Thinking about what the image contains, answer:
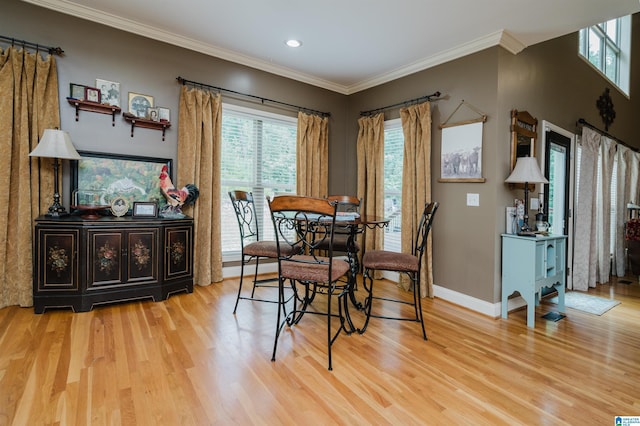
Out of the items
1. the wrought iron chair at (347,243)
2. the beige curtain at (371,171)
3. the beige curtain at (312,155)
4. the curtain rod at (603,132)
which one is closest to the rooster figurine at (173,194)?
the beige curtain at (312,155)

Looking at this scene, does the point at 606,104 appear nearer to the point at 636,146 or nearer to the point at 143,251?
the point at 636,146

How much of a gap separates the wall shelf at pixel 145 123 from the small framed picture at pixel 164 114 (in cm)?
7

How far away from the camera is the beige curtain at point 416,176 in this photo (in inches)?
143

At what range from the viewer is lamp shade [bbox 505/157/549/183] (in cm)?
294

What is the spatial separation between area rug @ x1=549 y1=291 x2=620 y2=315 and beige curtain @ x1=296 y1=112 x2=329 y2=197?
3.20 metres

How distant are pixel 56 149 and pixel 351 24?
294 centimetres

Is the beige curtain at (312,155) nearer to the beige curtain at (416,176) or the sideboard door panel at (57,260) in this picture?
the beige curtain at (416,176)

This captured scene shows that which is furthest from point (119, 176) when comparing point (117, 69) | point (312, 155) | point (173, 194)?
point (312, 155)

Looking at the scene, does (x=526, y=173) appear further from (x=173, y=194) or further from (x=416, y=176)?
(x=173, y=194)

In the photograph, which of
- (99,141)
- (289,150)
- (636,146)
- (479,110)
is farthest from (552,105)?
(99,141)

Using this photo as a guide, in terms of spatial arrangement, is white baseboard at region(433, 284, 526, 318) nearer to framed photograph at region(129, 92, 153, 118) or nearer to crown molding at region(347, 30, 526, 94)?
crown molding at region(347, 30, 526, 94)

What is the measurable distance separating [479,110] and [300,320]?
8.96ft

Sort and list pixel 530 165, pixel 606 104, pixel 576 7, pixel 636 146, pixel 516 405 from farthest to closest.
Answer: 1. pixel 636 146
2. pixel 606 104
3. pixel 530 165
4. pixel 576 7
5. pixel 516 405

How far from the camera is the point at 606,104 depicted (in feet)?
16.0
